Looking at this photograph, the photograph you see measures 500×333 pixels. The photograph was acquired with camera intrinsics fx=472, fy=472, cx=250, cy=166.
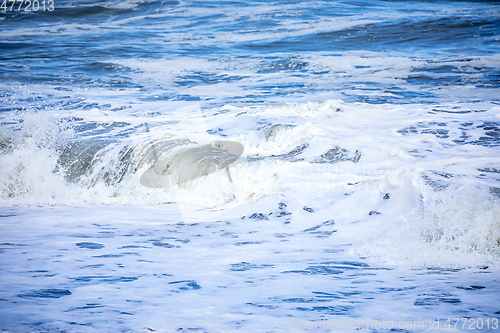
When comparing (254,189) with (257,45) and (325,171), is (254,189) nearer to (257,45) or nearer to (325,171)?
(325,171)

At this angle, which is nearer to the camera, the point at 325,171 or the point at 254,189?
the point at 254,189

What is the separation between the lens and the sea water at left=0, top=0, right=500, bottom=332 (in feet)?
9.52

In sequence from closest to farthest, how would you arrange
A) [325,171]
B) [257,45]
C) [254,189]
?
1. [254,189]
2. [325,171]
3. [257,45]

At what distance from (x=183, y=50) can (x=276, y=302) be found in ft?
45.3

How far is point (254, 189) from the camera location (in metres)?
Result: 5.92

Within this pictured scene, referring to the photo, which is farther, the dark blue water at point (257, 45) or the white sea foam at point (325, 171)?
the dark blue water at point (257, 45)

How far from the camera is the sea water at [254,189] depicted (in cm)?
290

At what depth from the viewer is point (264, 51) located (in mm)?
15227

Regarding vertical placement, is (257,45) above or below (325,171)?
above

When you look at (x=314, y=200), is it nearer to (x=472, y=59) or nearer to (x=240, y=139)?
(x=240, y=139)

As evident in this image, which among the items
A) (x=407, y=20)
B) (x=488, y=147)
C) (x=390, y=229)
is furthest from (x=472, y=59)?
(x=390, y=229)

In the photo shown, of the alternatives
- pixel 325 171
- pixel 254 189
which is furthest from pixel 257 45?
pixel 254 189

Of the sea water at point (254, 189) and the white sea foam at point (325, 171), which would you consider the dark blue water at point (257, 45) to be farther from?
the white sea foam at point (325, 171)

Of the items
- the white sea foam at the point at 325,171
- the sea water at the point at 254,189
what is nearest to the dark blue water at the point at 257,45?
the sea water at the point at 254,189
